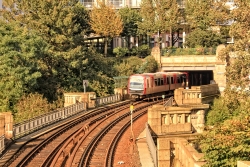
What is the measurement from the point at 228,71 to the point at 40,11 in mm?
26445

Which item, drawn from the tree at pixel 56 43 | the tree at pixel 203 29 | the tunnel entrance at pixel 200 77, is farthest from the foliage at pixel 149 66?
the tunnel entrance at pixel 200 77

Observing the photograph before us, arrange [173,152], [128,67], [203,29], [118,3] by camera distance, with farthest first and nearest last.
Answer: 1. [118,3]
2. [203,29]
3. [128,67]
4. [173,152]

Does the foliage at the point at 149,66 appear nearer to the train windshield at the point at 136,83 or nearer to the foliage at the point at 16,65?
the train windshield at the point at 136,83

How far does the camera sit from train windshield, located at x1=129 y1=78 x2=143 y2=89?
135ft

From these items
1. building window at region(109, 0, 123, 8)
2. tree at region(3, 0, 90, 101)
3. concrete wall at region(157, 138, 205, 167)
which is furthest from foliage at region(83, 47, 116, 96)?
concrete wall at region(157, 138, 205, 167)

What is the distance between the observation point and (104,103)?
133ft

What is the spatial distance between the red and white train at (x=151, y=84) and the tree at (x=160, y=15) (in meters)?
14.2

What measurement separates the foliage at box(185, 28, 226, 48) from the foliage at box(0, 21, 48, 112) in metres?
26.8

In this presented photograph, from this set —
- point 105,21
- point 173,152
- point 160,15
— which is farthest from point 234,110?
point 105,21

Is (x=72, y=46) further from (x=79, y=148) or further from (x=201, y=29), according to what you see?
(x=79, y=148)

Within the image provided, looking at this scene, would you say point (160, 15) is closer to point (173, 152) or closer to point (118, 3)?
point (118, 3)

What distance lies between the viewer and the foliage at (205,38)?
57.9m

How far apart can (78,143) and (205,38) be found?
38539mm

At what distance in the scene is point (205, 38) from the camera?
5797 cm
